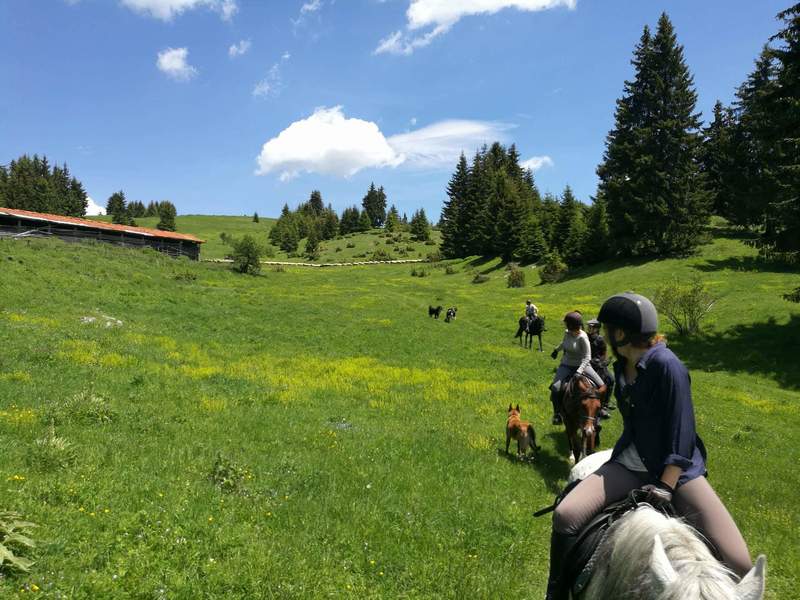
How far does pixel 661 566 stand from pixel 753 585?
419 millimetres

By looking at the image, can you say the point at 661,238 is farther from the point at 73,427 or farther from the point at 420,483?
the point at 73,427

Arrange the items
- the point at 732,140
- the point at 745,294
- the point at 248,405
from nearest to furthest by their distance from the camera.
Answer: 1. the point at 248,405
2. the point at 745,294
3. the point at 732,140

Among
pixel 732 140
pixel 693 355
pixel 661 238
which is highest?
pixel 732 140

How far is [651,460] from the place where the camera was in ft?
12.7

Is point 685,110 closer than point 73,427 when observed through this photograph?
No

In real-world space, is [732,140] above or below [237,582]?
above

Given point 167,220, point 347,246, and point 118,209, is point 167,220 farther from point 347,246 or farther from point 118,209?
point 347,246

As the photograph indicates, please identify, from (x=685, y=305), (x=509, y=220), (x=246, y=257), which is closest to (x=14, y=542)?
(x=685, y=305)

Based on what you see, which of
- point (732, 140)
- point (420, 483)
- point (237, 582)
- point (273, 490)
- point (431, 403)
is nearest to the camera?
point (237, 582)

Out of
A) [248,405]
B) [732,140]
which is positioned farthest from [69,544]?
[732,140]

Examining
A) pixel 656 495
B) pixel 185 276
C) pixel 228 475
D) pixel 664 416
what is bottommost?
pixel 228 475

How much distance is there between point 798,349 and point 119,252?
54.8 m

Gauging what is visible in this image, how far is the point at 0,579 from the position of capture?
13.5 ft

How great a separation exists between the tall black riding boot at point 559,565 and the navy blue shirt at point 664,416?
924 millimetres
